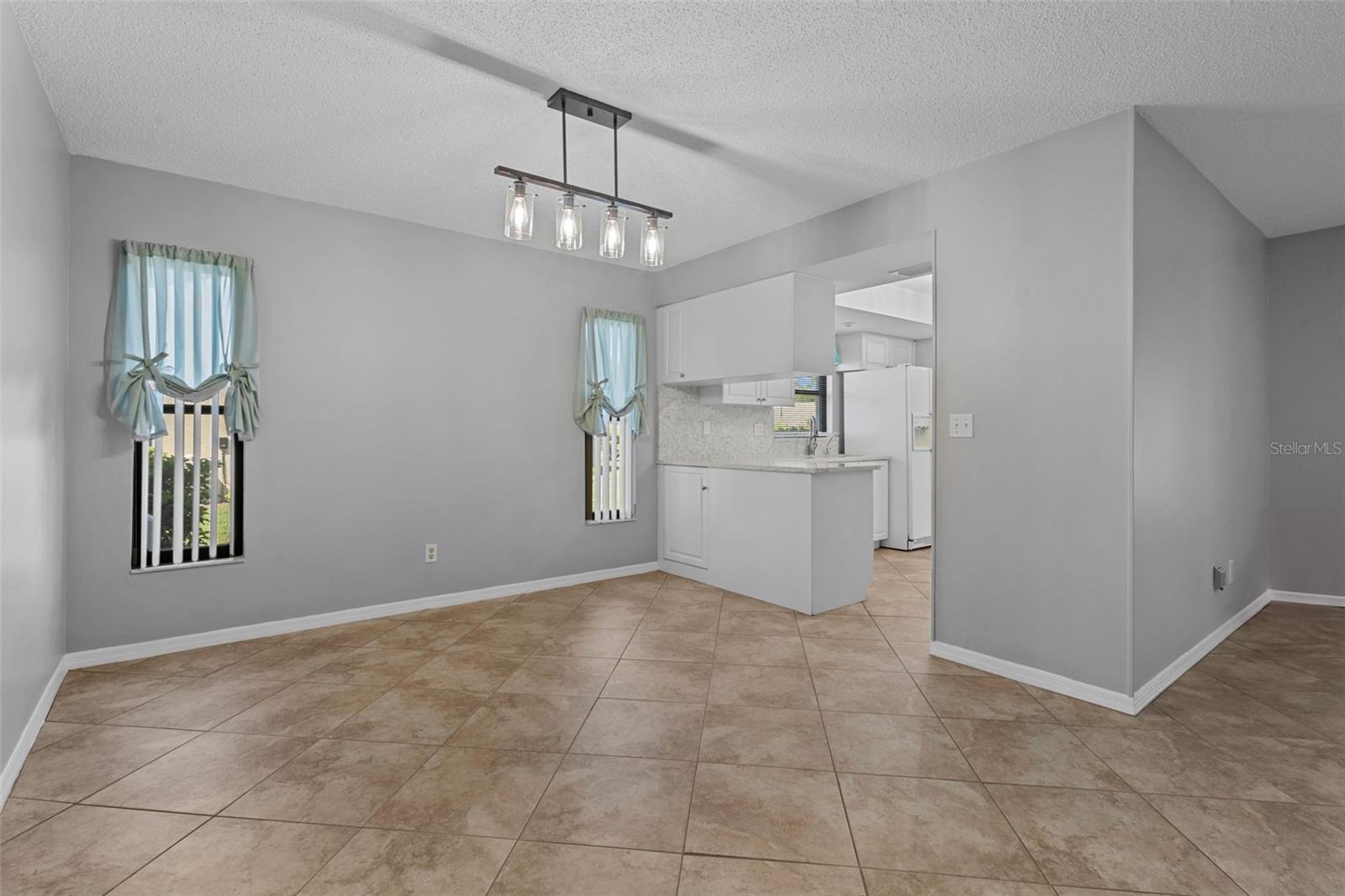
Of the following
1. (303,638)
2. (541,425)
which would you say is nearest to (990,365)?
(541,425)

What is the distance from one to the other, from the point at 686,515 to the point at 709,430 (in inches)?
32.5

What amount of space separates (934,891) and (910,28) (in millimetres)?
2506

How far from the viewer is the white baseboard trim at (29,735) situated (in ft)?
6.30

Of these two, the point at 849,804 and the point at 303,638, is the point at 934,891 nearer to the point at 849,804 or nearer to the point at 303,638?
the point at 849,804

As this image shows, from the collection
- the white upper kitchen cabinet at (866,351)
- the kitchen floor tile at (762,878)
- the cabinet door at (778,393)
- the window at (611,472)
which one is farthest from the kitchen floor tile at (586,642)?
the white upper kitchen cabinet at (866,351)

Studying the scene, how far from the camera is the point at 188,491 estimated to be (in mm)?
3270

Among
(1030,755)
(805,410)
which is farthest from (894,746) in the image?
(805,410)

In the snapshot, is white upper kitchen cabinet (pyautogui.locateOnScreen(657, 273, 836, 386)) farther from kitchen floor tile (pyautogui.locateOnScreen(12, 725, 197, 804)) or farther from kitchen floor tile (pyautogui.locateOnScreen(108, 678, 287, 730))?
kitchen floor tile (pyautogui.locateOnScreen(12, 725, 197, 804))

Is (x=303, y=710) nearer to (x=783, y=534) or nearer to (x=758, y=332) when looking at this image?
(x=783, y=534)

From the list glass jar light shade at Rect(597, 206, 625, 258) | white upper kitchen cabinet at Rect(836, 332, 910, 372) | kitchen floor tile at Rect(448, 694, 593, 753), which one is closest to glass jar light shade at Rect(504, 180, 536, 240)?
glass jar light shade at Rect(597, 206, 625, 258)

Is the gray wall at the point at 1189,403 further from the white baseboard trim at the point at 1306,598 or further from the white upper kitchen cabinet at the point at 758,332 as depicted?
the white upper kitchen cabinet at the point at 758,332

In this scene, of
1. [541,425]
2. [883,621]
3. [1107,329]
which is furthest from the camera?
[541,425]

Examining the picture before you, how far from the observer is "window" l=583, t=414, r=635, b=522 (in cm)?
480

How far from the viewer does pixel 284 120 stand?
2701 mm
